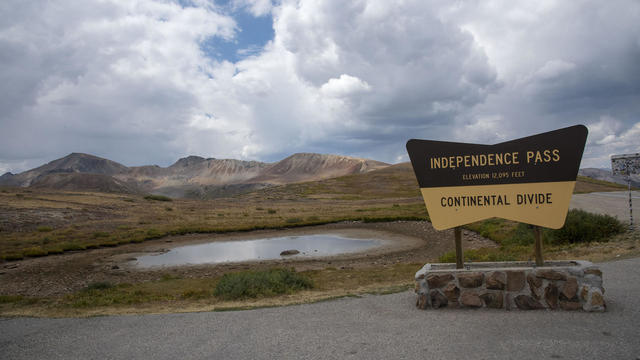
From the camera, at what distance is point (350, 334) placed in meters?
6.92

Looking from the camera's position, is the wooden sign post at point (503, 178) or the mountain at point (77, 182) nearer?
the wooden sign post at point (503, 178)

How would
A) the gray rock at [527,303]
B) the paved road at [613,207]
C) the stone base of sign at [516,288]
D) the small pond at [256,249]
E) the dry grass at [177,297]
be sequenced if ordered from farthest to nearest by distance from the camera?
the small pond at [256,249]
the paved road at [613,207]
the dry grass at [177,297]
the gray rock at [527,303]
the stone base of sign at [516,288]

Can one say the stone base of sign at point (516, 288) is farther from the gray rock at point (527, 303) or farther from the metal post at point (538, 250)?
the metal post at point (538, 250)

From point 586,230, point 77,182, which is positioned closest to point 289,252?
point 586,230

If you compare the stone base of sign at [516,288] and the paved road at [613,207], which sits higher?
the paved road at [613,207]

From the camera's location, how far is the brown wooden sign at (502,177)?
8.42 m

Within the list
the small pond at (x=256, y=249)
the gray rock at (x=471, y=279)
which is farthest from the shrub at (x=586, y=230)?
the gray rock at (x=471, y=279)

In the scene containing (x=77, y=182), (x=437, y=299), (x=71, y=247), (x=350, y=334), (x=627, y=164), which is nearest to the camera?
(x=350, y=334)

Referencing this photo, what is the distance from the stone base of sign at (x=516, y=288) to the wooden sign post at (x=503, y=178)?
0.81 metres

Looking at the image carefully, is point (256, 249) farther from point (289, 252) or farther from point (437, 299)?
point (437, 299)

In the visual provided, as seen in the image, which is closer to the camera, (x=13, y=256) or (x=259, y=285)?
(x=259, y=285)

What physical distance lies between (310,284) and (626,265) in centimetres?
926

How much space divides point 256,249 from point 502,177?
20.8 meters

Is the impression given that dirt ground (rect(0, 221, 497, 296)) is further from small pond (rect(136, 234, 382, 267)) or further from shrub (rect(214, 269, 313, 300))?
shrub (rect(214, 269, 313, 300))
